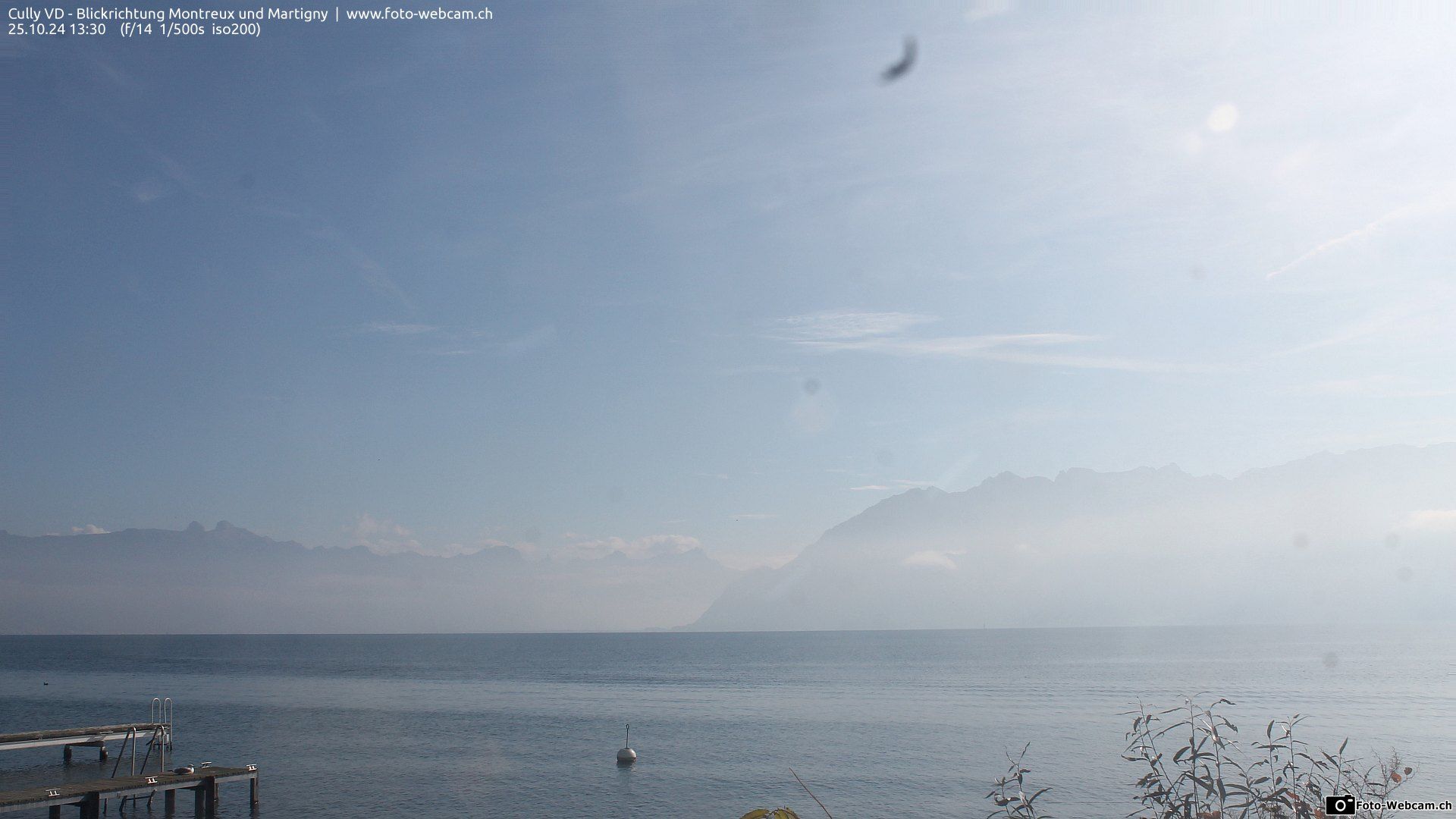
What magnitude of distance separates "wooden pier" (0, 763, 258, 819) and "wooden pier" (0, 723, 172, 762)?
22.1 ft

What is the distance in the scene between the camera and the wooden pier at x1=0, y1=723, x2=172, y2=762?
44281mm

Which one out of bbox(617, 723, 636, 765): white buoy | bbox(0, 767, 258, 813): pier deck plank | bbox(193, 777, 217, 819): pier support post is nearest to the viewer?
bbox(0, 767, 258, 813): pier deck plank

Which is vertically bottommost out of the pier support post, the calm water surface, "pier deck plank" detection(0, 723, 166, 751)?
the calm water surface

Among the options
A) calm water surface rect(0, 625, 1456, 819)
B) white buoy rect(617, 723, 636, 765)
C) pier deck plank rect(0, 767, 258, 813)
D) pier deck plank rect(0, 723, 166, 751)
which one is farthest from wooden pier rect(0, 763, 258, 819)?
white buoy rect(617, 723, 636, 765)

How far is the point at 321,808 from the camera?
133ft

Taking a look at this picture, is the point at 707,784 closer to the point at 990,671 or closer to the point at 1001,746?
the point at 1001,746

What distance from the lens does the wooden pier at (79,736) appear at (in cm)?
4428

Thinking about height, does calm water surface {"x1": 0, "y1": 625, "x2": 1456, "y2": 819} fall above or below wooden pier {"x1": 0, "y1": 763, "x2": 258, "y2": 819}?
below

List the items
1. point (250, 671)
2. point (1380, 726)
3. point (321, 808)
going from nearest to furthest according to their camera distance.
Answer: point (321, 808)
point (1380, 726)
point (250, 671)

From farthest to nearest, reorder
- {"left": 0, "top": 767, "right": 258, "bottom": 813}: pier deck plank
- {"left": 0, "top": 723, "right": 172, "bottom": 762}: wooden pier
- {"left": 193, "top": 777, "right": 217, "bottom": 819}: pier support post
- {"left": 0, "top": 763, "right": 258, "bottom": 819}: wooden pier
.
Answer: {"left": 0, "top": 723, "right": 172, "bottom": 762}: wooden pier, {"left": 193, "top": 777, "right": 217, "bottom": 819}: pier support post, {"left": 0, "top": 763, "right": 258, "bottom": 819}: wooden pier, {"left": 0, "top": 767, "right": 258, "bottom": 813}: pier deck plank

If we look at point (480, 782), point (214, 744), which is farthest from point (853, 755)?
point (214, 744)

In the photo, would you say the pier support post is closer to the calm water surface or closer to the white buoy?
the calm water surface

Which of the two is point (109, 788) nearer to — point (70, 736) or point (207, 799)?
point (207, 799)

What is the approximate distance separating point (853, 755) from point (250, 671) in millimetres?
129556
